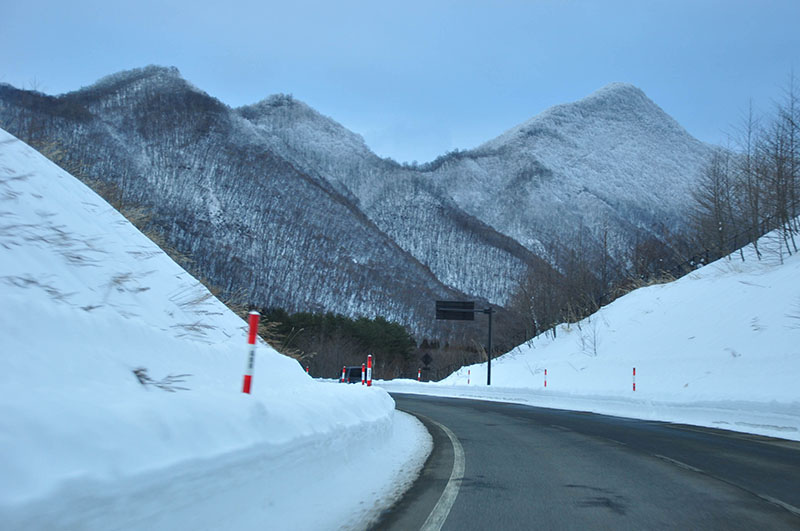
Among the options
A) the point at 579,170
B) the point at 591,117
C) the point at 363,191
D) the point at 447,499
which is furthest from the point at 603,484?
the point at 591,117

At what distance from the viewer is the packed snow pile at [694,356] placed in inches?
686

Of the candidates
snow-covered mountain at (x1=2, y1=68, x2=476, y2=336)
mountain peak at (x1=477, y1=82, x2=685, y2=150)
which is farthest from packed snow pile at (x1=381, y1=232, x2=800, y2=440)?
mountain peak at (x1=477, y1=82, x2=685, y2=150)

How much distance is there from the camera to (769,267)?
2836cm

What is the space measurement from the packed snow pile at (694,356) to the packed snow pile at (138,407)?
12054 mm

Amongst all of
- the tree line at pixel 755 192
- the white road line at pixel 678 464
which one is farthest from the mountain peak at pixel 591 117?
the white road line at pixel 678 464

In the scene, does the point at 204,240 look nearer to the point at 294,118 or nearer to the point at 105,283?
the point at 105,283

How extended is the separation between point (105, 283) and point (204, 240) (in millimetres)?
81276

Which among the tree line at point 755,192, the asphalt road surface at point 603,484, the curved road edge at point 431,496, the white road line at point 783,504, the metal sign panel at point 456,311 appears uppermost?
the tree line at point 755,192

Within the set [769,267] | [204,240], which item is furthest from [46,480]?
[204,240]

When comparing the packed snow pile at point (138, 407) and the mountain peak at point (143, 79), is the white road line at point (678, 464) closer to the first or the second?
the packed snow pile at point (138, 407)

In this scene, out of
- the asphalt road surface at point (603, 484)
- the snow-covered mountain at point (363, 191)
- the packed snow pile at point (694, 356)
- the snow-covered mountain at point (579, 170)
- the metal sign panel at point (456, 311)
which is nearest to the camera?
the asphalt road surface at point (603, 484)

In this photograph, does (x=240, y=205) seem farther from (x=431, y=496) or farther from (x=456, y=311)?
(x=431, y=496)

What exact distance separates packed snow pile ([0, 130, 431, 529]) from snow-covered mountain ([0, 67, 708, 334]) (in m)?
45.2

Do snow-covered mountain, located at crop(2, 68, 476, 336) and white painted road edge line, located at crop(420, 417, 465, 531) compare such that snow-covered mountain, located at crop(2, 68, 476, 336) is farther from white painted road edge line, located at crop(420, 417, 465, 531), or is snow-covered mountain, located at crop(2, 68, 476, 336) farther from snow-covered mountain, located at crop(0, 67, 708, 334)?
white painted road edge line, located at crop(420, 417, 465, 531)
